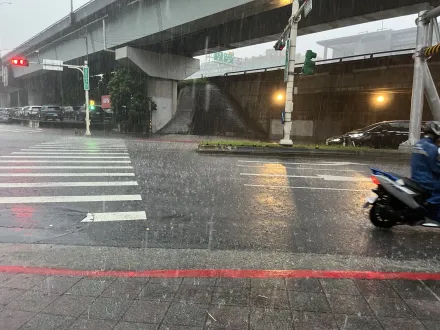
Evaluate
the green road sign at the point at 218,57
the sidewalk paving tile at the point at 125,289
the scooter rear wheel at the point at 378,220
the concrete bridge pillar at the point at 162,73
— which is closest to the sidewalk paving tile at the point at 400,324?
the sidewalk paving tile at the point at 125,289

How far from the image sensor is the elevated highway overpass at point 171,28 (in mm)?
18250

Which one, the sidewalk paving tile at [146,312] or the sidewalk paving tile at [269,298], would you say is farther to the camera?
the sidewalk paving tile at [269,298]

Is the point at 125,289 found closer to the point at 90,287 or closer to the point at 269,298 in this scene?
the point at 90,287

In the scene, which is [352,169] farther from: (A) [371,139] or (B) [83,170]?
(B) [83,170]

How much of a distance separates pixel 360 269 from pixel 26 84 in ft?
228

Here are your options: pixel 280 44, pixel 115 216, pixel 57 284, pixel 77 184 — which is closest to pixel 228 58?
pixel 280 44

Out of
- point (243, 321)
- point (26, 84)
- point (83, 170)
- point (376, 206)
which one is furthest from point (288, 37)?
point (26, 84)

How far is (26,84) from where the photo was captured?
201 ft

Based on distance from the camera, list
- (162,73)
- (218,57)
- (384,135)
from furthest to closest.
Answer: (218,57) → (162,73) → (384,135)

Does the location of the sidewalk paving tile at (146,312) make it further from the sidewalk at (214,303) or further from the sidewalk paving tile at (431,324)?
the sidewalk paving tile at (431,324)

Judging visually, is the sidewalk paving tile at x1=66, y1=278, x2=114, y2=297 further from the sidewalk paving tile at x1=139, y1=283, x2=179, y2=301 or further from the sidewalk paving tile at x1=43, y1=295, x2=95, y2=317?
the sidewalk paving tile at x1=139, y1=283, x2=179, y2=301

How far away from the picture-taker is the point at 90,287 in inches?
146

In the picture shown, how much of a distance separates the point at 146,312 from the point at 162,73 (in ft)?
93.5

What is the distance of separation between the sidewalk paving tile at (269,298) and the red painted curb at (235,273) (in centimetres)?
37
